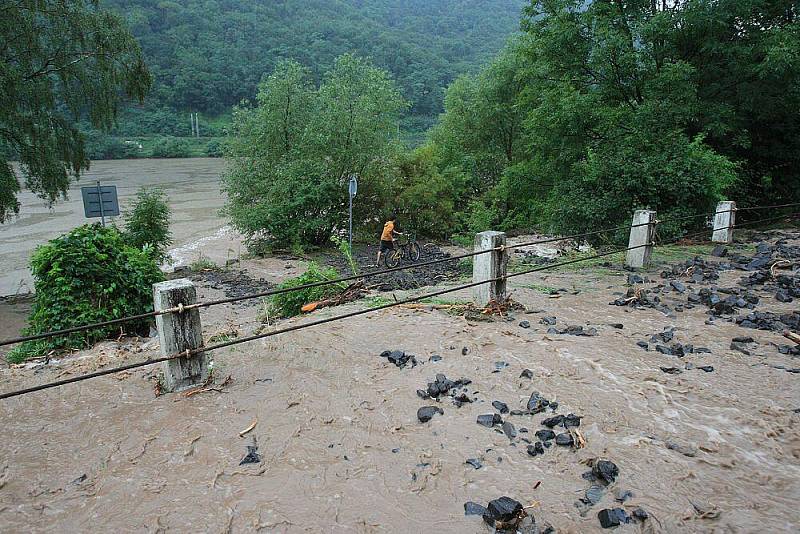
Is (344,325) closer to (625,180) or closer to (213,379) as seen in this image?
(213,379)

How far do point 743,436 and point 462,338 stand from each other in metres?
2.78

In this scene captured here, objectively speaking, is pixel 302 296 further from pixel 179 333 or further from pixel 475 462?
pixel 475 462

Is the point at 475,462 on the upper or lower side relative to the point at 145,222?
lower

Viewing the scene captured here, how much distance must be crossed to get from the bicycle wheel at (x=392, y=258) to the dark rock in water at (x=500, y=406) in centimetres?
1074

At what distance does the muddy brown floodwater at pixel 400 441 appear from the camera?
3.12 m

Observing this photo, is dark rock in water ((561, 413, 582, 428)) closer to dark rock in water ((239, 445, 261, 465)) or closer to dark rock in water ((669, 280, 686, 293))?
dark rock in water ((239, 445, 261, 465))

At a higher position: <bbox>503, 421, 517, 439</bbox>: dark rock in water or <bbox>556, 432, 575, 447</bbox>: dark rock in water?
<bbox>556, 432, 575, 447</bbox>: dark rock in water

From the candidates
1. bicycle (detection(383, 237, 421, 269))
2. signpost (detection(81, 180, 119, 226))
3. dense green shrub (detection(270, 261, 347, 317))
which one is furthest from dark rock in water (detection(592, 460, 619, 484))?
signpost (detection(81, 180, 119, 226))

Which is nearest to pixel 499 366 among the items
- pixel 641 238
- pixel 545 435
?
pixel 545 435

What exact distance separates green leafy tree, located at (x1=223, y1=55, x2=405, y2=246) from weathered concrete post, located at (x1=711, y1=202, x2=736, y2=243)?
13.5 meters

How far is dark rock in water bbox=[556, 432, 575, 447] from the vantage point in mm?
3709

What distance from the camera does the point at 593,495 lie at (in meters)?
3.18

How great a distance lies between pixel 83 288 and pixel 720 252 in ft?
35.7

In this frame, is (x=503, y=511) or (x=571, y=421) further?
(x=571, y=421)
